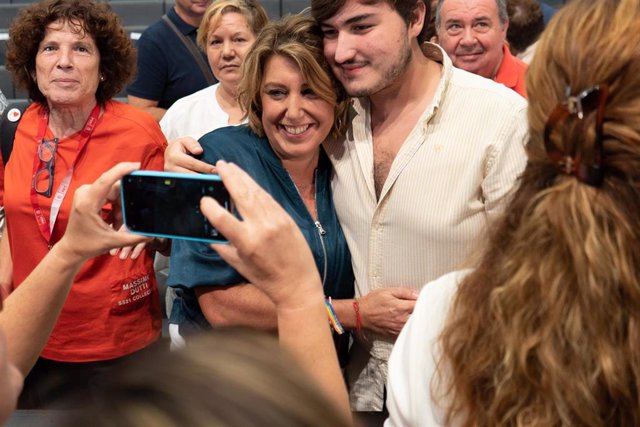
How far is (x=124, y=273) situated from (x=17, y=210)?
37 cm

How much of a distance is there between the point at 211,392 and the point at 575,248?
0.44 metres

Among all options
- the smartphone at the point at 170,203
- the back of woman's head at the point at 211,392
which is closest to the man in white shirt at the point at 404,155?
the smartphone at the point at 170,203

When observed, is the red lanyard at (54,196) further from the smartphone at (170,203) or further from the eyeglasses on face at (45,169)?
the smartphone at (170,203)

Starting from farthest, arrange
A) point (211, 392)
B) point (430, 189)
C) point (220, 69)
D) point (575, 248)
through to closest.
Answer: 1. point (220, 69)
2. point (430, 189)
3. point (575, 248)
4. point (211, 392)

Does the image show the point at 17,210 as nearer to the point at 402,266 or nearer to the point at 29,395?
the point at 29,395

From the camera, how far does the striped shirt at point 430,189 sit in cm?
190

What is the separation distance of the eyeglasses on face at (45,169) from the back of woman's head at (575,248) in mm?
1843

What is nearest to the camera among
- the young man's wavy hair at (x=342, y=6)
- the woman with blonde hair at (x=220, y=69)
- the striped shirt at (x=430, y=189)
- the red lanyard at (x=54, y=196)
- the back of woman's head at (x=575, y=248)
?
the back of woman's head at (x=575, y=248)

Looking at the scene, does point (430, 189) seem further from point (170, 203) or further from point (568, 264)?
point (568, 264)

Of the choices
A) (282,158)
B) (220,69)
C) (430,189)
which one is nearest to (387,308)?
(430,189)

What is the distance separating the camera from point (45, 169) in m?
2.51

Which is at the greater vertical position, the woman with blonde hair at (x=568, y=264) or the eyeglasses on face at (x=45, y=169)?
the woman with blonde hair at (x=568, y=264)

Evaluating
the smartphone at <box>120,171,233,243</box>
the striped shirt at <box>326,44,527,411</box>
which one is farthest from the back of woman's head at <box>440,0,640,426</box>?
Answer: the striped shirt at <box>326,44,527,411</box>

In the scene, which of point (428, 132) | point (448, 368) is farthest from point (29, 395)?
point (448, 368)
